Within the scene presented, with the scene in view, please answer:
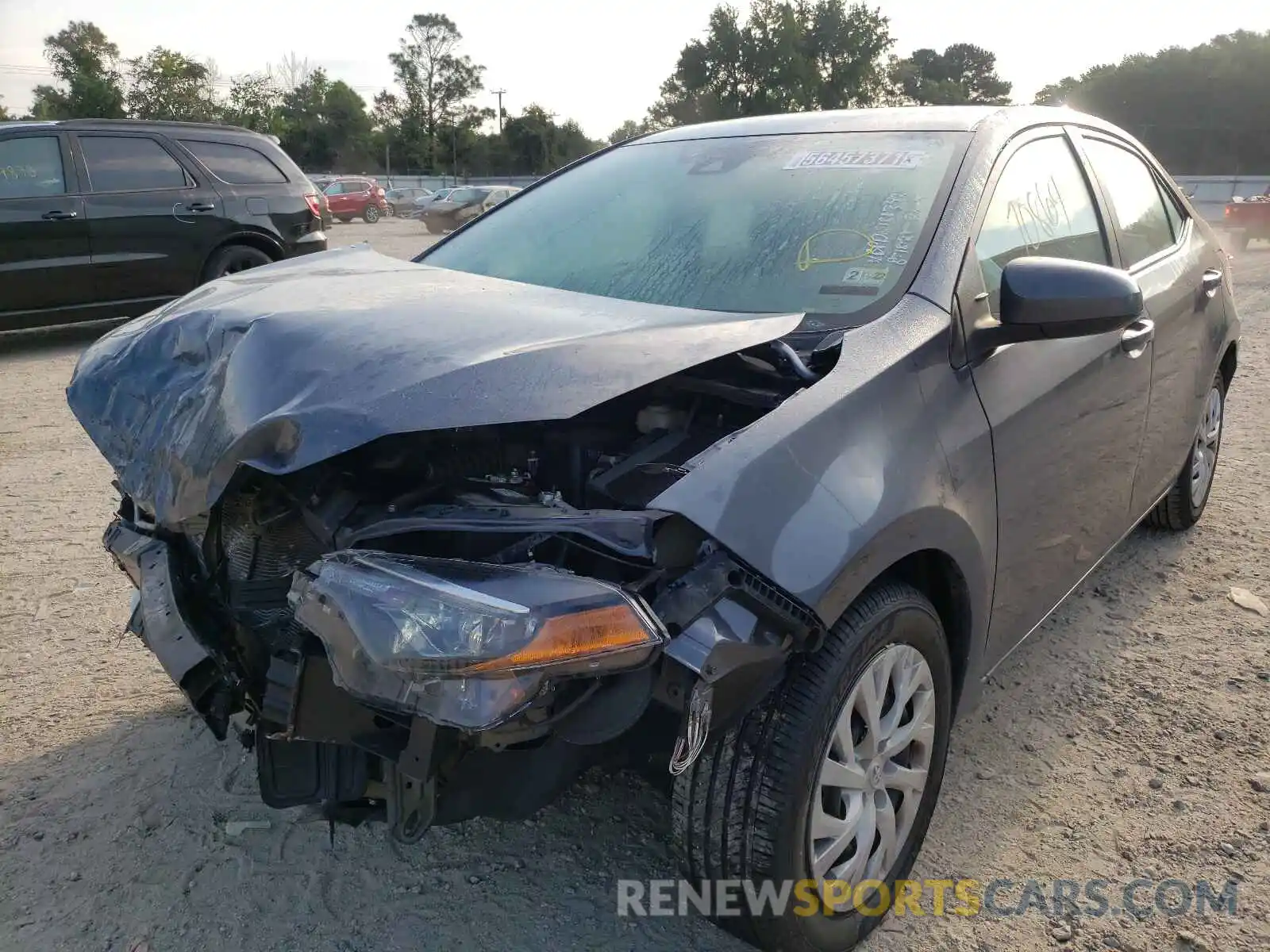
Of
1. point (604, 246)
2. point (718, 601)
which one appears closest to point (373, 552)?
point (718, 601)

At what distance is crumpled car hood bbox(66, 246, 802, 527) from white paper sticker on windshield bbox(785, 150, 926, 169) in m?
0.71

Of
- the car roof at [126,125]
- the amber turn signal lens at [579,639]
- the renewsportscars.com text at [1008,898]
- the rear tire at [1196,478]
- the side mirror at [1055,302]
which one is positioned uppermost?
the car roof at [126,125]

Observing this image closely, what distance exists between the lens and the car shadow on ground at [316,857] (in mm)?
1992

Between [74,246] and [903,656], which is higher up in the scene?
[74,246]

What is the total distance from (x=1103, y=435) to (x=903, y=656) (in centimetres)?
118

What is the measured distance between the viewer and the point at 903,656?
1.92 m

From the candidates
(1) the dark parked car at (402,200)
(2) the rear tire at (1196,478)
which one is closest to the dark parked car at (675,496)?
(2) the rear tire at (1196,478)

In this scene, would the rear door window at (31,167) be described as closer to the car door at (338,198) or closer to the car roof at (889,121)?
the car roof at (889,121)

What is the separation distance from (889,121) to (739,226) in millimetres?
611

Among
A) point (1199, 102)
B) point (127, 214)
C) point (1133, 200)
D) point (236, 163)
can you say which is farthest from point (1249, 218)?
point (1199, 102)

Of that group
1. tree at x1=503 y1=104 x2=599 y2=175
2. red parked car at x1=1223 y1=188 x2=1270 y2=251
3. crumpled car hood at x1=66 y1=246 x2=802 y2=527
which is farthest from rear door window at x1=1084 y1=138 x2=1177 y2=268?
tree at x1=503 y1=104 x2=599 y2=175

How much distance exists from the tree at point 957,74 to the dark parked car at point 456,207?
43.5 m

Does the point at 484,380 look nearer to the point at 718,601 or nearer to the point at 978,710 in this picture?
the point at 718,601

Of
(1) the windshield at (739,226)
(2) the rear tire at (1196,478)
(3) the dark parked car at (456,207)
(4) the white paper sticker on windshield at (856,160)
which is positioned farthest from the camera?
(3) the dark parked car at (456,207)
